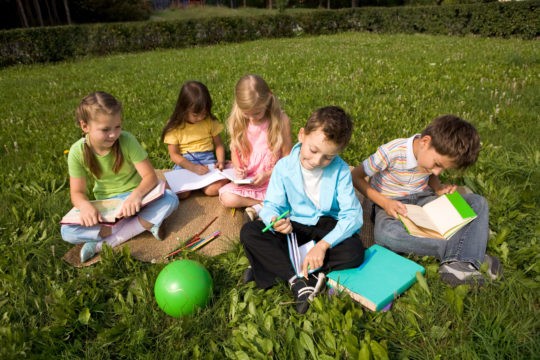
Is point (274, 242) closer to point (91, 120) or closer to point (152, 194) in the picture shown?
point (152, 194)

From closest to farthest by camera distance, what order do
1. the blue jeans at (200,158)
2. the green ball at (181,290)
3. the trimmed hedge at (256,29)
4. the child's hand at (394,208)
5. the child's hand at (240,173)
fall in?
the green ball at (181,290) < the child's hand at (394,208) < the child's hand at (240,173) < the blue jeans at (200,158) < the trimmed hedge at (256,29)

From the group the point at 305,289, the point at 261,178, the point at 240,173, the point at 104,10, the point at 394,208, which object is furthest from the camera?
the point at 104,10

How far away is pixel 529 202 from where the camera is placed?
3.78 m

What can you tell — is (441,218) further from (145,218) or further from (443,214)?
(145,218)

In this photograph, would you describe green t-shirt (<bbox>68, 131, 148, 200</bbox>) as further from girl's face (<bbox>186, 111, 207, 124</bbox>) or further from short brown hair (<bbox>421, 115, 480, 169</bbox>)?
short brown hair (<bbox>421, 115, 480, 169</bbox>)

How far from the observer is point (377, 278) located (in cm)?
292

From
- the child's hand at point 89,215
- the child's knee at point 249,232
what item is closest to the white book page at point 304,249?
the child's knee at point 249,232

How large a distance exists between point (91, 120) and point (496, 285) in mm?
3691

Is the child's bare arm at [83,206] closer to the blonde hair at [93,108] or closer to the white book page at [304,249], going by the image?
the blonde hair at [93,108]

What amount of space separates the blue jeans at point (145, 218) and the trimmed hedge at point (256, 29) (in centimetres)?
1726

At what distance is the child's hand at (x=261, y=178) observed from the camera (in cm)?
417

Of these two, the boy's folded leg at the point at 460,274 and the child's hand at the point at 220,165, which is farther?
the child's hand at the point at 220,165

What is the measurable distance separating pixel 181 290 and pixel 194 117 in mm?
2582

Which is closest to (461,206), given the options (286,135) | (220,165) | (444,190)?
(444,190)
